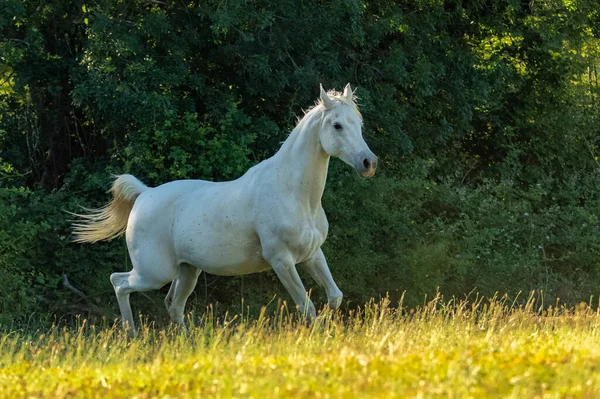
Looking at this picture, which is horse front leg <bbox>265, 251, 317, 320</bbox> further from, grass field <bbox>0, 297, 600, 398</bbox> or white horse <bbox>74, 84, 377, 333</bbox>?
grass field <bbox>0, 297, 600, 398</bbox>

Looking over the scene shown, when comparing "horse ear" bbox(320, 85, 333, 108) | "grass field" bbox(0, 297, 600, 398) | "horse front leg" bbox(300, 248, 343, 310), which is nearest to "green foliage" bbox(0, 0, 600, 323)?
"horse front leg" bbox(300, 248, 343, 310)

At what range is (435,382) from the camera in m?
5.61

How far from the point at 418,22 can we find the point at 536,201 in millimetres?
3892

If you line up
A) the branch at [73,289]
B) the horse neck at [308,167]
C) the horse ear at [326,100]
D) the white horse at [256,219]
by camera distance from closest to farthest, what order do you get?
the horse ear at [326,100] < the white horse at [256,219] < the horse neck at [308,167] < the branch at [73,289]

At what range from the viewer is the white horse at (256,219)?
9625mm

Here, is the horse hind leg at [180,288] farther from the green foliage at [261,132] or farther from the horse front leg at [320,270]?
the green foliage at [261,132]

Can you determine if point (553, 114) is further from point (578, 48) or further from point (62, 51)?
point (62, 51)

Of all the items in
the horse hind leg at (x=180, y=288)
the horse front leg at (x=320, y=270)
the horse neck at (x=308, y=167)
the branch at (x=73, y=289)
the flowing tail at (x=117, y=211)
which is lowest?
the branch at (x=73, y=289)

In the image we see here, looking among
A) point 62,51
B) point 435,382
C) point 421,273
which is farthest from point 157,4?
point 435,382

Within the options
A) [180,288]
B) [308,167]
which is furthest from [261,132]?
[308,167]

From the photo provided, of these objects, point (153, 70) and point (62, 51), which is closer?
point (153, 70)

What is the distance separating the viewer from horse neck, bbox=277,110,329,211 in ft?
31.9

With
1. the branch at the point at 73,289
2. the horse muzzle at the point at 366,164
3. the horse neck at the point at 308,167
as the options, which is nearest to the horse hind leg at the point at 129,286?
the horse neck at the point at 308,167

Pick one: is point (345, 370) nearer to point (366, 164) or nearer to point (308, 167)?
point (366, 164)
